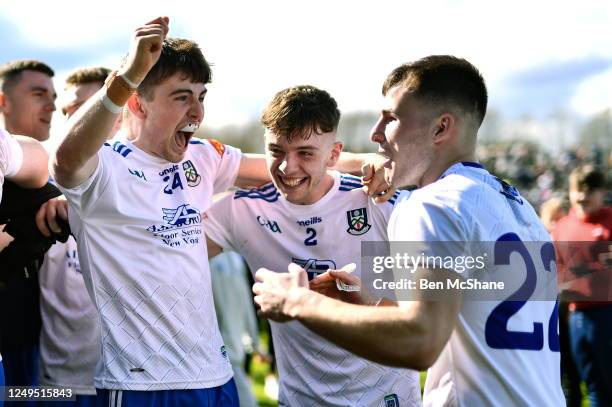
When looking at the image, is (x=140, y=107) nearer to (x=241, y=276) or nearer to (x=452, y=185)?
(x=452, y=185)

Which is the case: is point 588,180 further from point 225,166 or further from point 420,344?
point 420,344

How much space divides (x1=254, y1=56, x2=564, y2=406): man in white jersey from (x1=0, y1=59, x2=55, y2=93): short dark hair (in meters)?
3.70

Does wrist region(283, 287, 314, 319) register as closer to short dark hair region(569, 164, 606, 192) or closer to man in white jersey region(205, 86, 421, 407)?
man in white jersey region(205, 86, 421, 407)

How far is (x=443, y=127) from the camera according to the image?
325 centimetres

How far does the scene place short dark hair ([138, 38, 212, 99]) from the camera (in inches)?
159

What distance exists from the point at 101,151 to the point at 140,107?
39 centimetres

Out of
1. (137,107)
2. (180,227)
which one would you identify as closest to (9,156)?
(137,107)

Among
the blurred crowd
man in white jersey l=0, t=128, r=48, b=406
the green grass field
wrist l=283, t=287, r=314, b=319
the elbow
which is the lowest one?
the green grass field

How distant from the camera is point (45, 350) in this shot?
514 cm

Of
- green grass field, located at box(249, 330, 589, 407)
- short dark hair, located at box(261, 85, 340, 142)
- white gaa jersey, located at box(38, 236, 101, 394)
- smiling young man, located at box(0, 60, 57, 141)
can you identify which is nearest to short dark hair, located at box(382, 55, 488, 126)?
short dark hair, located at box(261, 85, 340, 142)

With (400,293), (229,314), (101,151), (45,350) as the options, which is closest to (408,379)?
(400,293)

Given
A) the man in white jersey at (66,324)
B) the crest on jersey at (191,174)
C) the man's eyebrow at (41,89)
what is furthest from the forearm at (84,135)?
the man's eyebrow at (41,89)

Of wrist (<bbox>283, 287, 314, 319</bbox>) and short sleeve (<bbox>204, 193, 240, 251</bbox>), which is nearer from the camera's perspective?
wrist (<bbox>283, 287, 314, 319</bbox>)

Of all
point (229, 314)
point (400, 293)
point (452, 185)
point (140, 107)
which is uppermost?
point (140, 107)
